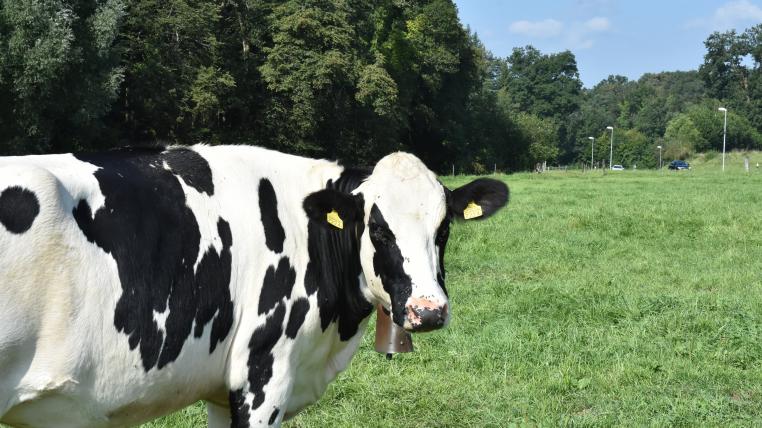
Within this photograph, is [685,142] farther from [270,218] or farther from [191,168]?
[191,168]

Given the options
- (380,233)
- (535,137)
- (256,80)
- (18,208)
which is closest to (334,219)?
(380,233)

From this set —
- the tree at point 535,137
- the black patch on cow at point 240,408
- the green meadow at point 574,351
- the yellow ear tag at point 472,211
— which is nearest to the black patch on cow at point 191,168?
the black patch on cow at point 240,408

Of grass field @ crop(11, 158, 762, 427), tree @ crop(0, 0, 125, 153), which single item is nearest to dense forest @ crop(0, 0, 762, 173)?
tree @ crop(0, 0, 125, 153)

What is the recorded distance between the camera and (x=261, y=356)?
392 centimetres

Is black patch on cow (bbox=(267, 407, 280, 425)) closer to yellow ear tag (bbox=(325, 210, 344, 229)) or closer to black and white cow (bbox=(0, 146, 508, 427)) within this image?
black and white cow (bbox=(0, 146, 508, 427))

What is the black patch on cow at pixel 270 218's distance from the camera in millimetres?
4113

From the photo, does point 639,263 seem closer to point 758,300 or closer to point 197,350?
point 758,300

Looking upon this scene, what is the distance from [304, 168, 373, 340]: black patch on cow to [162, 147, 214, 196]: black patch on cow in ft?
2.11

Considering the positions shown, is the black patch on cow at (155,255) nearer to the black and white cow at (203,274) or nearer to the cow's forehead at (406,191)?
the black and white cow at (203,274)

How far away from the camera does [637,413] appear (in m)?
6.06

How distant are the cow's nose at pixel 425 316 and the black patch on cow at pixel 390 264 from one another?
84 mm

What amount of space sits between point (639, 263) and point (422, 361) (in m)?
7.38

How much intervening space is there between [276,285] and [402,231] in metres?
0.72

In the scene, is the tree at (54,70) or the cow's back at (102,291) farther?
the tree at (54,70)
